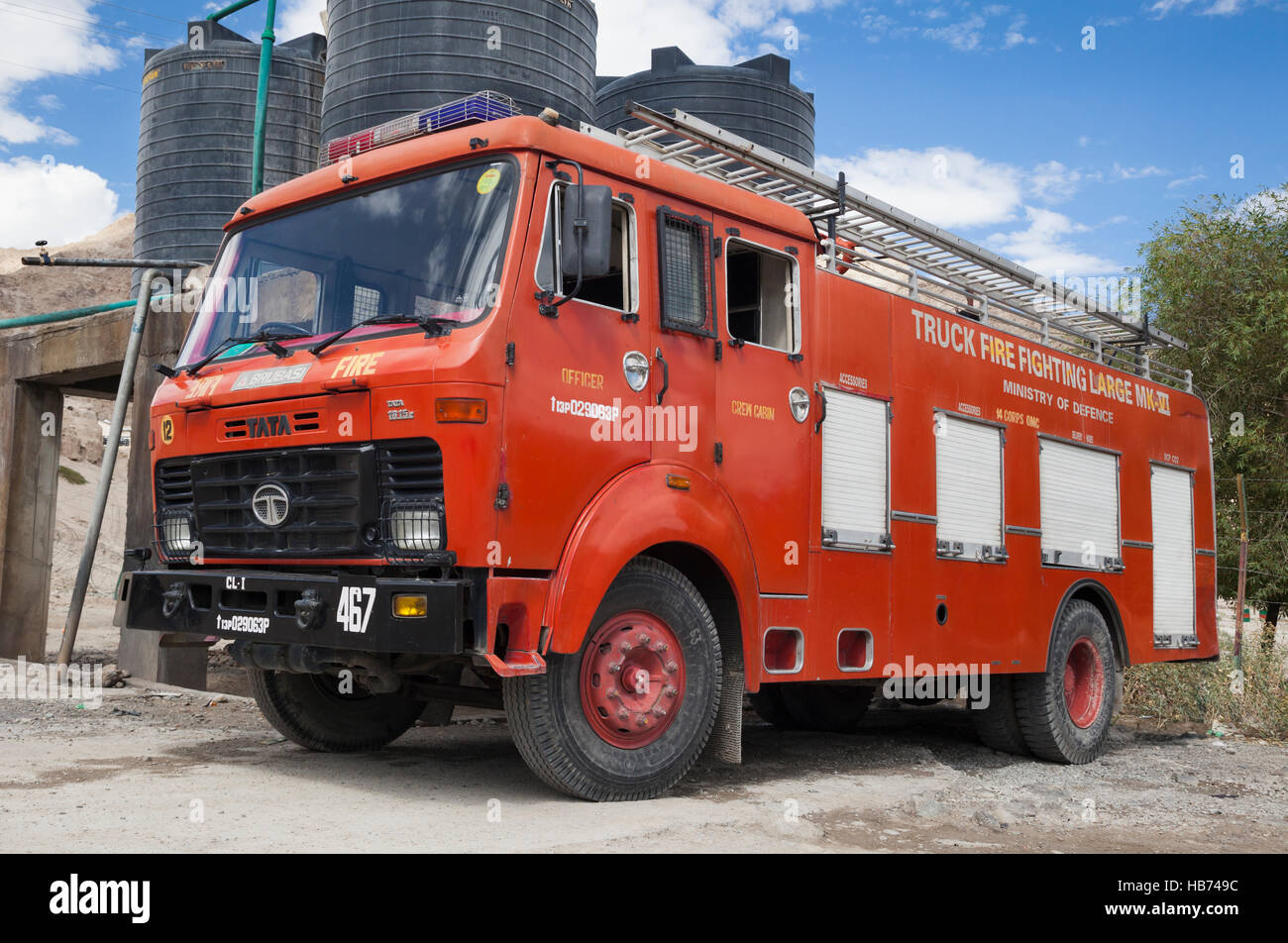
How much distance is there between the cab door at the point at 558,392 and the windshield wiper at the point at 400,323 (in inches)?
12.4

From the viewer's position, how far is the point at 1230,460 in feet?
61.9

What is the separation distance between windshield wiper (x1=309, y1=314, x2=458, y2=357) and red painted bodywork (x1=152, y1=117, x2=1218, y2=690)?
60 millimetres

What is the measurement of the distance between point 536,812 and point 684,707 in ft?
3.17

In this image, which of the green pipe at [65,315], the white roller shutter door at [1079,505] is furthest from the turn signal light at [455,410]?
the green pipe at [65,315]

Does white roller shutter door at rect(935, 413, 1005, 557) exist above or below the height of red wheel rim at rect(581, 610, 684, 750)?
above

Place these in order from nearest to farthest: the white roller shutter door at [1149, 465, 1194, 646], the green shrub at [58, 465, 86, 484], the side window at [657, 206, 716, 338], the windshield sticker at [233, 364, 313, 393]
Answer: the windshield sticker at [233, 364, 313, 393], the side window at [657, 206, 716, 338], the white roller shutter door at [1149, 465, 1194, 646], the green shrub at [58, 465, 86, 484]

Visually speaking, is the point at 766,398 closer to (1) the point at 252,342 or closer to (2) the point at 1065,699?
(1) the point at 252,342

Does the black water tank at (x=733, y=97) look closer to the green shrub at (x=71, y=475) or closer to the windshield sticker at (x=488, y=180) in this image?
the windshield sticker at (x=488, y=180)

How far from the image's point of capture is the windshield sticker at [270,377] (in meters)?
5.76

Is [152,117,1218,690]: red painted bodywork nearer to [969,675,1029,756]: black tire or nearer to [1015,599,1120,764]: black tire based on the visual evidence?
[1015,599,1120,764]: black tire

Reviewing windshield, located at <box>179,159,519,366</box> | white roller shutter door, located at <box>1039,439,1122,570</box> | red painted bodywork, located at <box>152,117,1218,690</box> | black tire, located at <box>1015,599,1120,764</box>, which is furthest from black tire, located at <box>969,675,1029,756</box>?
windshield, located at <box>179,159,519,366</box>

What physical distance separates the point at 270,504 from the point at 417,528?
0.92 meters

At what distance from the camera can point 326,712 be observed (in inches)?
286

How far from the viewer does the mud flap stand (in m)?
6.41
